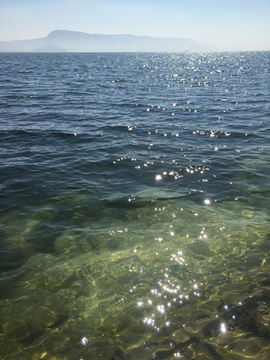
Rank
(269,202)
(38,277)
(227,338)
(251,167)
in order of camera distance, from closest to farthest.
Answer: (227,338), (38,277), (269,202), (251,167)

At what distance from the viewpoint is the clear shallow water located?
492 centimetres

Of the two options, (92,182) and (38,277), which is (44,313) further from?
(92,182)

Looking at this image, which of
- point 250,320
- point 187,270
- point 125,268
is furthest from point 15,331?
point 250,320

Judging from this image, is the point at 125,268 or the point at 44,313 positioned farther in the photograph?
the point at 125,268

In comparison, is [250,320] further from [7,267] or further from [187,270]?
[7,267]

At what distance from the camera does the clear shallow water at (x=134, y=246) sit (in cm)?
492

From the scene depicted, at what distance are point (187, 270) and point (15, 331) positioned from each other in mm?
4647

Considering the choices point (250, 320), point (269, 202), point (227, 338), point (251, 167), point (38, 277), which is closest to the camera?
point (227, 338)

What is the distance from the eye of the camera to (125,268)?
664cm

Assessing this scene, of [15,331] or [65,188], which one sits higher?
[65,188]

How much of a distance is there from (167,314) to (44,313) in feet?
10.0

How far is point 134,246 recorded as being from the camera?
739 cm

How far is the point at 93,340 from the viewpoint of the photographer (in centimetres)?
486

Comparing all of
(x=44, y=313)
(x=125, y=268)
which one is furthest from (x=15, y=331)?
(x=125, y=268)
